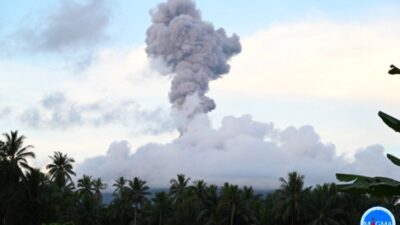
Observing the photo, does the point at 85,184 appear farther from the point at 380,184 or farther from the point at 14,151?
the point at 380,184

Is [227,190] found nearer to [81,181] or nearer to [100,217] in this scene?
[100,217]

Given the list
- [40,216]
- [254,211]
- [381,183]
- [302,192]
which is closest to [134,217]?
[254,211]

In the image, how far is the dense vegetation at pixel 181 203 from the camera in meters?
69.9

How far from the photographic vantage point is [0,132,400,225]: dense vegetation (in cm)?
6988

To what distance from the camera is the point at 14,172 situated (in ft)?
221

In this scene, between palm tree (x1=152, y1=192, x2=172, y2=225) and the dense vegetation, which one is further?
palm tree (x1=152, y1=192, x2=172, y2=225)

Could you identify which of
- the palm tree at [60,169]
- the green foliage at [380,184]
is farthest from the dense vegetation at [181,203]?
the green foliage at [380,184]

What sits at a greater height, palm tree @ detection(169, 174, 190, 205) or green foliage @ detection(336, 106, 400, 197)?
palm tree @ detection(169, 174, 190, 205)

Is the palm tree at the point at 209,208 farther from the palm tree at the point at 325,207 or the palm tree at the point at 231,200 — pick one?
the palm tree at the point at 325,207

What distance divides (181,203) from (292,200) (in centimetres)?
1940

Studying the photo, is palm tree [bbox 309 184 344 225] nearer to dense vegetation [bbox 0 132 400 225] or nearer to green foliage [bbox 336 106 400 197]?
dense vegetation [bbox 0 132 400 225]

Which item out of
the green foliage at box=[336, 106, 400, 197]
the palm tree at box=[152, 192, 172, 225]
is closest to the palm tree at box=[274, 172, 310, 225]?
the palm tree at box=[152, 192, 172, 225]

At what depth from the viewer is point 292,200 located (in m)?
94.0

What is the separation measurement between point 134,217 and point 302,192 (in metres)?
30.2
